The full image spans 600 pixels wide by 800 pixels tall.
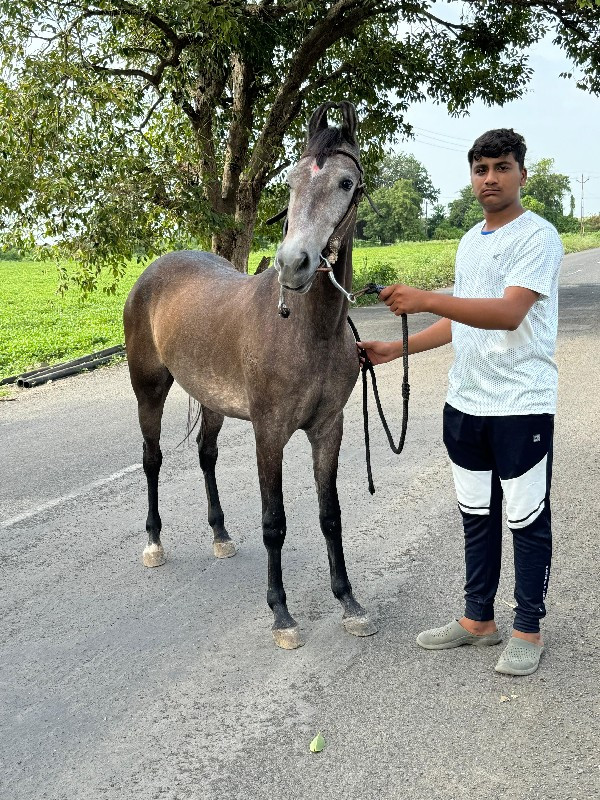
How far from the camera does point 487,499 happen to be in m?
3.45

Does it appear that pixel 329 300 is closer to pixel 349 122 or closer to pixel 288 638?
pixel 349 122

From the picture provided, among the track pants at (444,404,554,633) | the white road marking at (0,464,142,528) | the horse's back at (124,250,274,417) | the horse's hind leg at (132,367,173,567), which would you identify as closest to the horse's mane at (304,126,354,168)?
the horse's back at (124,250,274,417)

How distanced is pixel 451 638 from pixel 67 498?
3.32m

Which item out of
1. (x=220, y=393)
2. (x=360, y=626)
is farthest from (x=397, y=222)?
(x=360, y=626)

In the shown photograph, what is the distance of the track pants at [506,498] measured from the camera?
3236 millimetres

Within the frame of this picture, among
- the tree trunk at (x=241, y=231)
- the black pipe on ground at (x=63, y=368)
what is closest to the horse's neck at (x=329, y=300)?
the black pipe on ground at (x=63, y=368)

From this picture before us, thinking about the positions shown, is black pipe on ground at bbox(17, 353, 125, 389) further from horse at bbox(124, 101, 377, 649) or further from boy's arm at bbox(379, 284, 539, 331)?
boy's arm at bbox(379, 284, 539, 331)

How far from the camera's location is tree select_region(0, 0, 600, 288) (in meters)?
11.8

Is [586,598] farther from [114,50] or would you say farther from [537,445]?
[114,50]

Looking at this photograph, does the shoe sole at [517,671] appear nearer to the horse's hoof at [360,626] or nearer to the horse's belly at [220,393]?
the horse's hoof at [360,626]

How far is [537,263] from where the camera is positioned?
9.98 ft

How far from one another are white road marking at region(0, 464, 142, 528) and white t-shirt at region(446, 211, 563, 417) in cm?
342

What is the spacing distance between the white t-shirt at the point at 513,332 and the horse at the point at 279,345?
1.87 ft

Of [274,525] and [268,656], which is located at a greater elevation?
[274,525]
